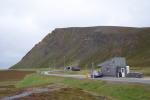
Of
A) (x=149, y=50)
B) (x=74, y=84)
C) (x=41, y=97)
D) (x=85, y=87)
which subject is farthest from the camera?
(x=149, y=50)

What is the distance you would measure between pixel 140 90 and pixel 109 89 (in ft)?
27.4

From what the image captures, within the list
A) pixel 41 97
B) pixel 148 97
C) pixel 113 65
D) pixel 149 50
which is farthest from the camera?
pixel 149 50

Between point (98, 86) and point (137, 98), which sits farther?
point (98, 86)

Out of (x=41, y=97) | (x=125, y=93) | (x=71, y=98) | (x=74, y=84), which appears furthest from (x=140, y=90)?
(x=74, y=84)

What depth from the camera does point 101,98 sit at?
51.6 metres

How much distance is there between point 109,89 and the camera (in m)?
58.1

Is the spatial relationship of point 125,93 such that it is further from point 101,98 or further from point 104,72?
point 104,72

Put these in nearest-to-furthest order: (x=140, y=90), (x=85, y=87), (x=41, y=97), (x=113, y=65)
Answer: (x=140, y=90), (x=41, y=97), (x=85, y=87), (x=113, y=65)

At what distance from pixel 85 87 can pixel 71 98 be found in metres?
16.3

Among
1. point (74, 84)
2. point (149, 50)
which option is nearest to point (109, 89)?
point (74, 84)

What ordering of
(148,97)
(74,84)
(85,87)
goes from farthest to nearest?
(74,84) → (85,87) → (148,97)

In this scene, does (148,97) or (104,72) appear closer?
(148,97)

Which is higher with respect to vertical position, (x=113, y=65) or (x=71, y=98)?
(x=113, y=65)

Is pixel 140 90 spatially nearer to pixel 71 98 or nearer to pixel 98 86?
pixel 71 98
